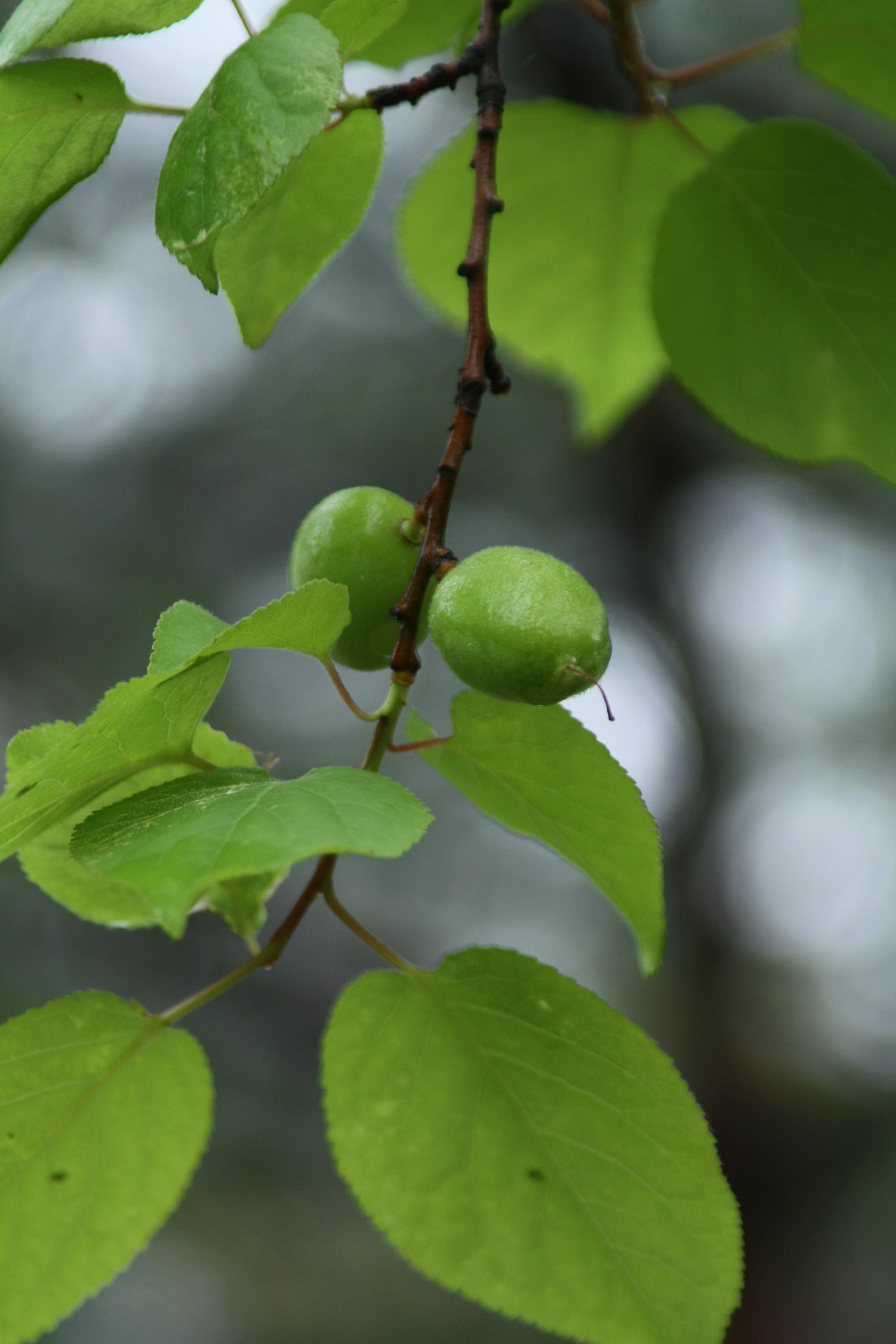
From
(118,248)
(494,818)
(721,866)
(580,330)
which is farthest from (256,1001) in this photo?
(494,818)

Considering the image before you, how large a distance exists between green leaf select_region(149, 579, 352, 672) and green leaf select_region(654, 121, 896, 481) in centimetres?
41

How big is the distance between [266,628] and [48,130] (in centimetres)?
31

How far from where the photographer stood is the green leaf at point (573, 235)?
1032mm

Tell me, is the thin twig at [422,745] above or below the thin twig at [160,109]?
below

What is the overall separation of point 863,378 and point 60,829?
2.06 feet

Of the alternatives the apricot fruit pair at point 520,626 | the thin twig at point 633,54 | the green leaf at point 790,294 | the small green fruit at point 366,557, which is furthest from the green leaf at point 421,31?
the apricot fruit pair at point 520,626

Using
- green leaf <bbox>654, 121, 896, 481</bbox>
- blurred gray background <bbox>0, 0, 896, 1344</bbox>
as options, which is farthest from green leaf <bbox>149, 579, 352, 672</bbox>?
blurred gray background <bbox>0, 0, 896, 1344</bbox>

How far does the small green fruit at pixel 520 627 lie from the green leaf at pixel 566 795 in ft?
0.14

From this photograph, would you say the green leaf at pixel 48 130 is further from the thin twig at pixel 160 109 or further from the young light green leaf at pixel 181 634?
the young light green leaf at pixel 181 634

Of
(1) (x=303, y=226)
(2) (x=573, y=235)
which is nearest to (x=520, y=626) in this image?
(1) (x=303, y=226)

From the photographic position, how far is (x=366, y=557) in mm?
661

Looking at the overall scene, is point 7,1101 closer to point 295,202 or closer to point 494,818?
point 494,818

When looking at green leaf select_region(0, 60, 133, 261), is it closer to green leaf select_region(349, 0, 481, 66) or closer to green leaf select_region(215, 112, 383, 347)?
green leaf select_region(215, 112, 383, 347)

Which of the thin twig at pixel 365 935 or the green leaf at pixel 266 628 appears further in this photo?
the thin twig at pixel 365 935
